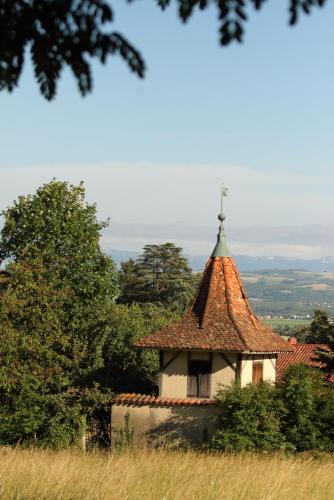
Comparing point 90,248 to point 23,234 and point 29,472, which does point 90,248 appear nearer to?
point 23,234

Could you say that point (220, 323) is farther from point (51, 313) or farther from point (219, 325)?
point (51, 313)

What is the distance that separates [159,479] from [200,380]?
67.2 feet

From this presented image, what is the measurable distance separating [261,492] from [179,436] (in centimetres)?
2114

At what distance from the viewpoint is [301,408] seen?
1141 inches

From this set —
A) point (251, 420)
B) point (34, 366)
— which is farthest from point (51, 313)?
point (251, 420)

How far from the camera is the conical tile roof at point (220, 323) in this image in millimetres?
32000

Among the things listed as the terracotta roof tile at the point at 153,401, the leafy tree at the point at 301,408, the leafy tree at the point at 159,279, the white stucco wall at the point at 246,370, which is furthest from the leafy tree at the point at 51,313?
the leafy tree at the point at 159,279

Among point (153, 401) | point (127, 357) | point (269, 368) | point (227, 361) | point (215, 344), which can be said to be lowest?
point (153, 401)

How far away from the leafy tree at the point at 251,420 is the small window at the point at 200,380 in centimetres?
212

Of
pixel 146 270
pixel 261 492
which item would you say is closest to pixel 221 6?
pixel 261 492

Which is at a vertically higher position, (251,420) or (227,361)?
(227,361)

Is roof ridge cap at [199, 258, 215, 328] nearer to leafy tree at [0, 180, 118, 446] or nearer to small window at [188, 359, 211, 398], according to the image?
small window at [188, 359, 211, 398]

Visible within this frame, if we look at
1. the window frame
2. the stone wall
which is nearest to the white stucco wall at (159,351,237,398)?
the window frame

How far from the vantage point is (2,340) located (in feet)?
110
